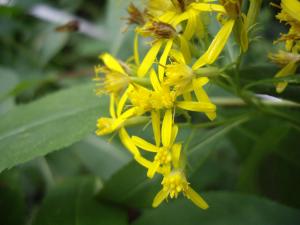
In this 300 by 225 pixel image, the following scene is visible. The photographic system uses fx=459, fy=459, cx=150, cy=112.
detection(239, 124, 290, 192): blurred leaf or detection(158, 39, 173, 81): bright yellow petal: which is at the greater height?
detection(158, 39, 173, 81): bright yellow petal

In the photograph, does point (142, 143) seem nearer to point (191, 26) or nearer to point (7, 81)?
point (191, 26)

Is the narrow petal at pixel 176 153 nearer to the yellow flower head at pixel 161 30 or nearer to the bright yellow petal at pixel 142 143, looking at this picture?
the bright yellow petal at pixel 142 143

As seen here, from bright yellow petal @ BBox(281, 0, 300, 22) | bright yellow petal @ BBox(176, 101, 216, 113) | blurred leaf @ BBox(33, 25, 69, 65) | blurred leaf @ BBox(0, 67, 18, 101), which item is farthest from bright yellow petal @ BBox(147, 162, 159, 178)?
blurred leaf @ BBox(33, 25, 69, 65)

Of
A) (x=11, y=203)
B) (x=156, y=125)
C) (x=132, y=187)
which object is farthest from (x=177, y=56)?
(x=11, y=203)

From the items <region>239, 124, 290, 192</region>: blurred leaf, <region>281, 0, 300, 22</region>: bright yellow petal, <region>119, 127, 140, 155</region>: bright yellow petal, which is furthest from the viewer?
<region>239, 124, 290, 192</region>: blurred leaf

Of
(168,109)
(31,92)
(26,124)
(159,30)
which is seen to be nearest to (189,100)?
(168,109)

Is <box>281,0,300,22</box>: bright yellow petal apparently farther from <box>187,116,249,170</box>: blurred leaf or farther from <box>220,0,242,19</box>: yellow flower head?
<box>187,116,249,170</box>: blurred leaf
